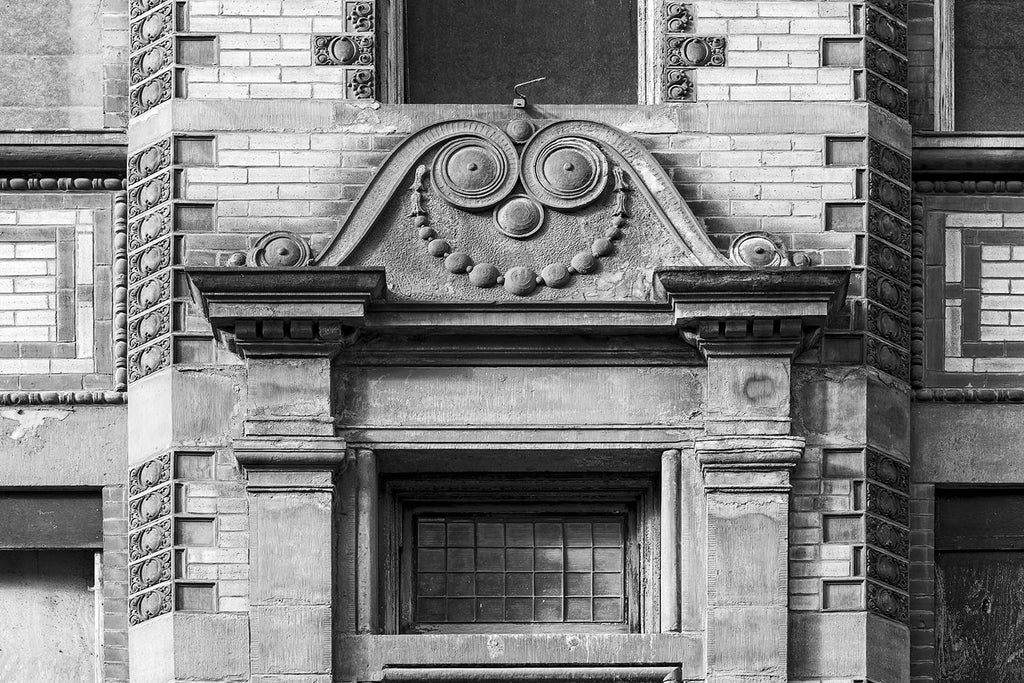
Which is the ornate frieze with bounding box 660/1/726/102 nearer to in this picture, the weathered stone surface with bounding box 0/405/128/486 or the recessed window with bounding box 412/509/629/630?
the recessed window with bounding box 412/509/629/630

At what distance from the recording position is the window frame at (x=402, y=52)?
13578 mm

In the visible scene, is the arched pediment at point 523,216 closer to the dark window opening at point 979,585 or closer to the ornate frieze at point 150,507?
the ornate frieze at point 150,507

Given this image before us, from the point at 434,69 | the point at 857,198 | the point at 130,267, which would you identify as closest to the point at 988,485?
the point at 857,198

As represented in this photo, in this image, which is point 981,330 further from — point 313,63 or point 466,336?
point 313,63

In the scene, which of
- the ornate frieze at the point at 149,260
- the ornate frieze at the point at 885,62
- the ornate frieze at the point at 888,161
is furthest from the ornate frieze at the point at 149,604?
the ornate frieze at the point at 885,62

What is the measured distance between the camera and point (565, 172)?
13.2 metres

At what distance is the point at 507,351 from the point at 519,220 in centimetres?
73

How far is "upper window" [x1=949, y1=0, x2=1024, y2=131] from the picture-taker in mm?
14125

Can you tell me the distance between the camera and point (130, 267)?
13.5m

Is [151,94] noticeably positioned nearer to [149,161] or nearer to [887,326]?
[149,161]

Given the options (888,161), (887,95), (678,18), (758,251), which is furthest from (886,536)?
(678,18)

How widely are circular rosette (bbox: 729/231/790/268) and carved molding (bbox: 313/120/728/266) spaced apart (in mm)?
99

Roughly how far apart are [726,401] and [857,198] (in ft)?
4.63

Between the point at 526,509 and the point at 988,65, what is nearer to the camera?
the point at 526,509
